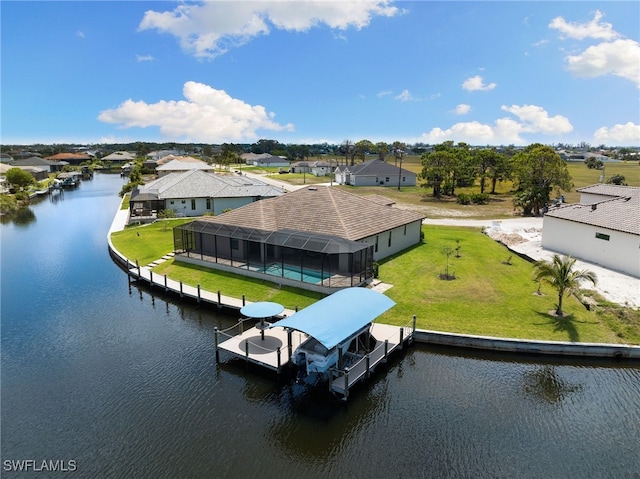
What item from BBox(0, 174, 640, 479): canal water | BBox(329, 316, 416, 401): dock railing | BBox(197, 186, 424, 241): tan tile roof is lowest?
BBox(0, 174, 640, 479): canal water

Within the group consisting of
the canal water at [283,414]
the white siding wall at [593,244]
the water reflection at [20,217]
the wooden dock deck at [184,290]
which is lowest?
the canal water at [283,414]

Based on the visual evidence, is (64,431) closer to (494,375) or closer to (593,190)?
(494,375)

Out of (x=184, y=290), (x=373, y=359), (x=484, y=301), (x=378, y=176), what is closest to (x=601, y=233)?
(x=484, y=301)

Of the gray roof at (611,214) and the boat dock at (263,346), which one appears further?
the gray roof at (611,214)

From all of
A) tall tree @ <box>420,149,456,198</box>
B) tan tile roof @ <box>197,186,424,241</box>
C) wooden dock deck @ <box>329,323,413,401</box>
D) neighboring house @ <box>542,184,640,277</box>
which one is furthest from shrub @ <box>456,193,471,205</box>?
wooden dock deck @ <box>329,323,413,401</box>

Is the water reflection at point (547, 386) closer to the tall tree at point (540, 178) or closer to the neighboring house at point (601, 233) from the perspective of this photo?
the neighboring house at point (601, 233)

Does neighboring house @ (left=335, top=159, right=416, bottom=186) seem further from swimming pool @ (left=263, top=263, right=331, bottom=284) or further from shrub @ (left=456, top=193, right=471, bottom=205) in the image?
swimming pool @ (left=263, top=263, right=331, bottom=284)

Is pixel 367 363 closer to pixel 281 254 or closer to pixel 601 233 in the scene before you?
pixel 281 254

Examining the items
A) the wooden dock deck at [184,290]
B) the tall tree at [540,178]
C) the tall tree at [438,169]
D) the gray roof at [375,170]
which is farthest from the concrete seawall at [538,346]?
the gray roof at [375,170]
